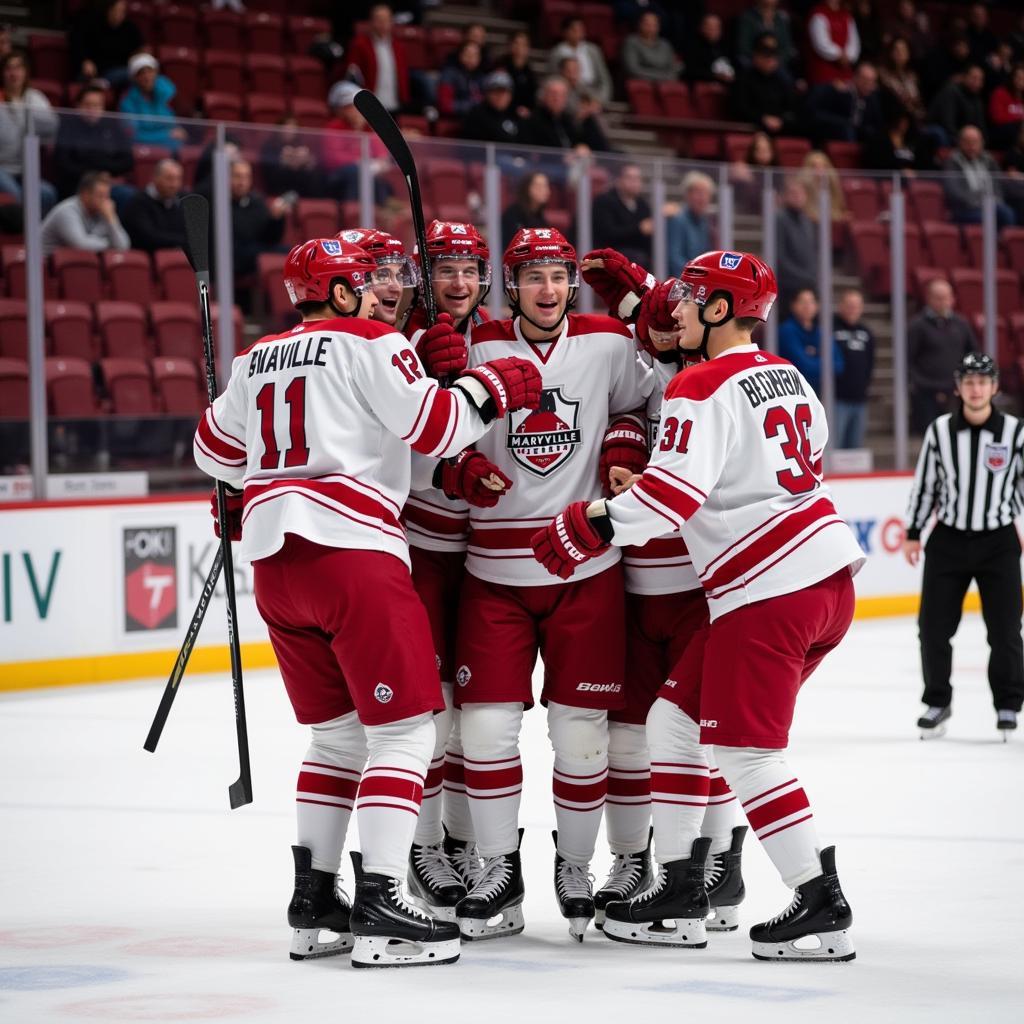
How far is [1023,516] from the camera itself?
10.5 meters

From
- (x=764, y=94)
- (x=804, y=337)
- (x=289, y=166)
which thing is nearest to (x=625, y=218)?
(x=804, y=337)

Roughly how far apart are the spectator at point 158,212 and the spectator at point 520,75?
3.54 metres

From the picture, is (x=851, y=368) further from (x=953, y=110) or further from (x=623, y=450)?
(x=623, y=450)

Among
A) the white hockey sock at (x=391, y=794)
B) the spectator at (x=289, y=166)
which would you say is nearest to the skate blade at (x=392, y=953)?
the white hockey sock at (x=391, y=794)

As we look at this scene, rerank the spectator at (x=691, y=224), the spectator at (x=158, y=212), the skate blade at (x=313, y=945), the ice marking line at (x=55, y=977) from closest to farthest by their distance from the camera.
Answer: the ice marking line at (x=55, y=977) < the skate blade at (x=313, y=945) < the spectator at (x=158, y=212) < the spectator at (x=691, y=224)

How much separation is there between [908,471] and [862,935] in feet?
22.8

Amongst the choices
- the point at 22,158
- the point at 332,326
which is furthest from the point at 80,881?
the point at 22,158

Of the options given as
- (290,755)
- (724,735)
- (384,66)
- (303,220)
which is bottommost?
(290,755)

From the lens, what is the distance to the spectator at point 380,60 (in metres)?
10.5

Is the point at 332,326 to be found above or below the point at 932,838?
above

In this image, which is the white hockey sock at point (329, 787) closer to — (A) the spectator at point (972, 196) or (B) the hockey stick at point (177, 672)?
(B) the hockey stick at point (177, 672)

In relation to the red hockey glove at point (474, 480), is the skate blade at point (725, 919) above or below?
below

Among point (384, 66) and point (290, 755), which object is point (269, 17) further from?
point (290, 755)

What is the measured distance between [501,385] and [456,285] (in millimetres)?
460
